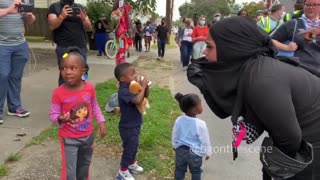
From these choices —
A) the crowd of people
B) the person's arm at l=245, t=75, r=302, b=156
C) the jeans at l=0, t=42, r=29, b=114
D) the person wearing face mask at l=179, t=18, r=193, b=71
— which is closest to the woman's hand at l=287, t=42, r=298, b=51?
the crowd of people

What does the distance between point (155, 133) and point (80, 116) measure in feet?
7.16

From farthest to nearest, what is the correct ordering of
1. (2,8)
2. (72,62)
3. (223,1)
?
(223,1)
(2,8)
(72,62)

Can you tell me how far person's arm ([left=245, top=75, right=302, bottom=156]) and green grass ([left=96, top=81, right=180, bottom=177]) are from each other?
240cm

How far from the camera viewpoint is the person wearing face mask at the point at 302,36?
13.6ft

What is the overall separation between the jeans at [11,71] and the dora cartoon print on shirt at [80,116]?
2.41 meters

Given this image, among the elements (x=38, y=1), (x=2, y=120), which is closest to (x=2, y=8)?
(x=2, y=120)

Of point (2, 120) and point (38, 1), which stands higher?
point (38, 1)

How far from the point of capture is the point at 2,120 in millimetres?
5270

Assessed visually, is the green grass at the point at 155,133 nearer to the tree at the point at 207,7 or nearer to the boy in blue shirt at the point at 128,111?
the boy in blue shirt at the point at 128,111

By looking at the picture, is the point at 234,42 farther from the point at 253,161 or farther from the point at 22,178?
the point at 253,161

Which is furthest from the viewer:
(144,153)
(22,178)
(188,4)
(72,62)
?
(188,4)

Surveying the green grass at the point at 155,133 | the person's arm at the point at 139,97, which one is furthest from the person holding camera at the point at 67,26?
the person's arm at the point at 139,97

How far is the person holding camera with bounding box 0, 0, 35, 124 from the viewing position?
16.6 feet

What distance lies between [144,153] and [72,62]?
182 centimetres
